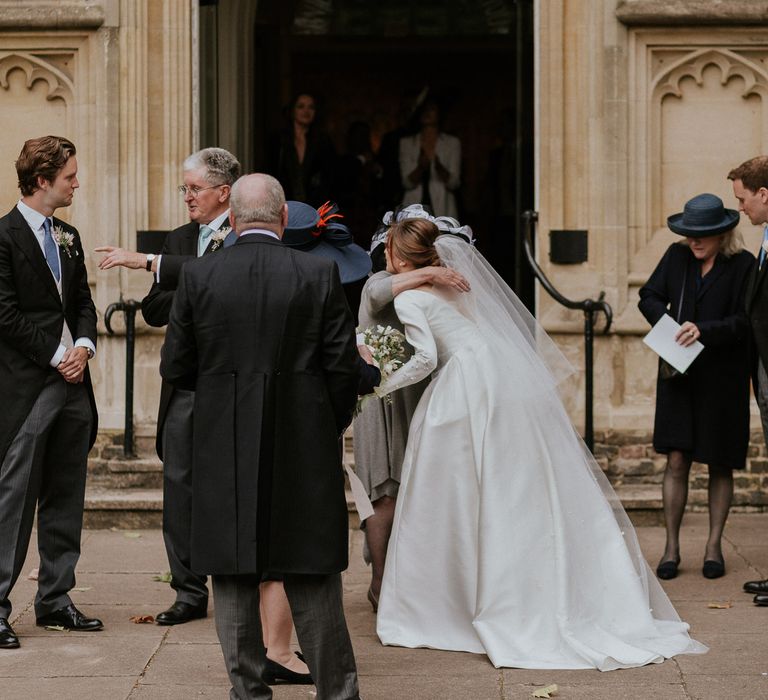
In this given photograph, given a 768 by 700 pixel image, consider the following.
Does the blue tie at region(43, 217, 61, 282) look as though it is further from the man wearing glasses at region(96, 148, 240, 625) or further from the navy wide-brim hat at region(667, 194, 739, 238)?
the navy wide-brim hat at region(667, 194, 739, 238)

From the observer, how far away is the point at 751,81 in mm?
9273

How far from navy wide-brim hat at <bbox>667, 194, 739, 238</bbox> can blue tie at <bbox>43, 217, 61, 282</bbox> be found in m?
3.12

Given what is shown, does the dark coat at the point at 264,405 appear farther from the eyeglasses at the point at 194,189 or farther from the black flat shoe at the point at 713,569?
the black flat shoe at the point at 713,569

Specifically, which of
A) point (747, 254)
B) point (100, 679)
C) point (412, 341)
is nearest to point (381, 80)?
point (747, 254)

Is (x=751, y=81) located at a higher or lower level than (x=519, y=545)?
higher

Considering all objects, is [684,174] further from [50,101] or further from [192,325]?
[192,325]

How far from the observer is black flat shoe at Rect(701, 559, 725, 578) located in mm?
7402

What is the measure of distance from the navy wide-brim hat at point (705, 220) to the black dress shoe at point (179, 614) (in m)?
3.08

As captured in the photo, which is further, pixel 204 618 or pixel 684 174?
pixel 684 174

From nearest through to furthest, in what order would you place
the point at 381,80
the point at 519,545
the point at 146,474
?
the point at 519,545 < the point at 146,474 < the point at 381,80

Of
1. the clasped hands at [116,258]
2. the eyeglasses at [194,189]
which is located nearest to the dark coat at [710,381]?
the eyeglasses at [194,189]

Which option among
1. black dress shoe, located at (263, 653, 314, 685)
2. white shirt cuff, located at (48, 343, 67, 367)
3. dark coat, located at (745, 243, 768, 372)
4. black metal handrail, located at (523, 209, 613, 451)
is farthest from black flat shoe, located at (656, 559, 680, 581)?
white shirt cuff, located at (48, 343, 67, 367)

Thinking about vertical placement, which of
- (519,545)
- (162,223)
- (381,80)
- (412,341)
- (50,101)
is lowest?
(519,545)

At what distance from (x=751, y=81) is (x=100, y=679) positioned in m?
5.80
